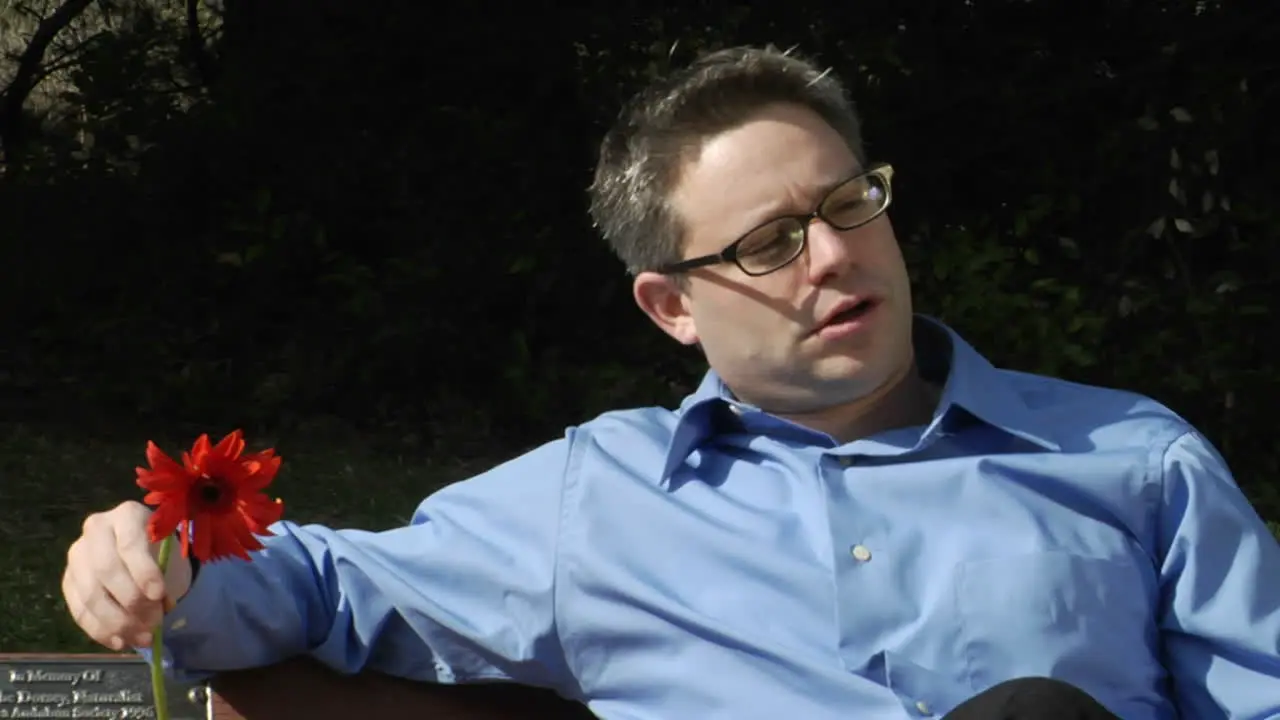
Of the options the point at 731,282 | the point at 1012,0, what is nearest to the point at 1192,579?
the point at 731,282

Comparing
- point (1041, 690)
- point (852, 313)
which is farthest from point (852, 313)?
point (1041, 690)

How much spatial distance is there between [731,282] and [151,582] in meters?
0.92

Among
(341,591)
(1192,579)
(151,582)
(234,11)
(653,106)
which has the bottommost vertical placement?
(1192,579)

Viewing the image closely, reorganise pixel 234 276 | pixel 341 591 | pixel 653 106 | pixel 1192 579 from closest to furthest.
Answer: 1. pixel 1192 579
2. pixel 341 591
3. pixel 653 106
4. pixel 234 276

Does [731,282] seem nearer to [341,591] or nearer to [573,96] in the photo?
[341,591]

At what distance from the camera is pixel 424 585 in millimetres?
2514

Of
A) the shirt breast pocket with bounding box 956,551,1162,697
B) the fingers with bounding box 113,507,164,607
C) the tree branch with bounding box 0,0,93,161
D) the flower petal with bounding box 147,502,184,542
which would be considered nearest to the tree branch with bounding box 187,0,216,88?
the tree branch with bounding box 0,0,93,161

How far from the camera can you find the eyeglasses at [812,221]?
8.08ft

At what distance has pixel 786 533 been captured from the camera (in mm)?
2438

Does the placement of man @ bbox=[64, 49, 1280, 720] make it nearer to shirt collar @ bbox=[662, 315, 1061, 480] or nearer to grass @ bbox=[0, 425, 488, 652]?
shirt collar @ bbox=[662, 315, 1061, 480]

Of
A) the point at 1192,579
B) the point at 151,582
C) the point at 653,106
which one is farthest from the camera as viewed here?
the point at 653,106

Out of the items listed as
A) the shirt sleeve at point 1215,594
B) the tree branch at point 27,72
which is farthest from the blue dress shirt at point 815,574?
the tree branch at point 27,72

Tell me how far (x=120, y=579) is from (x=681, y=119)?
1.05m

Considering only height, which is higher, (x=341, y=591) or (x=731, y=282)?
(x=731, y=282)
